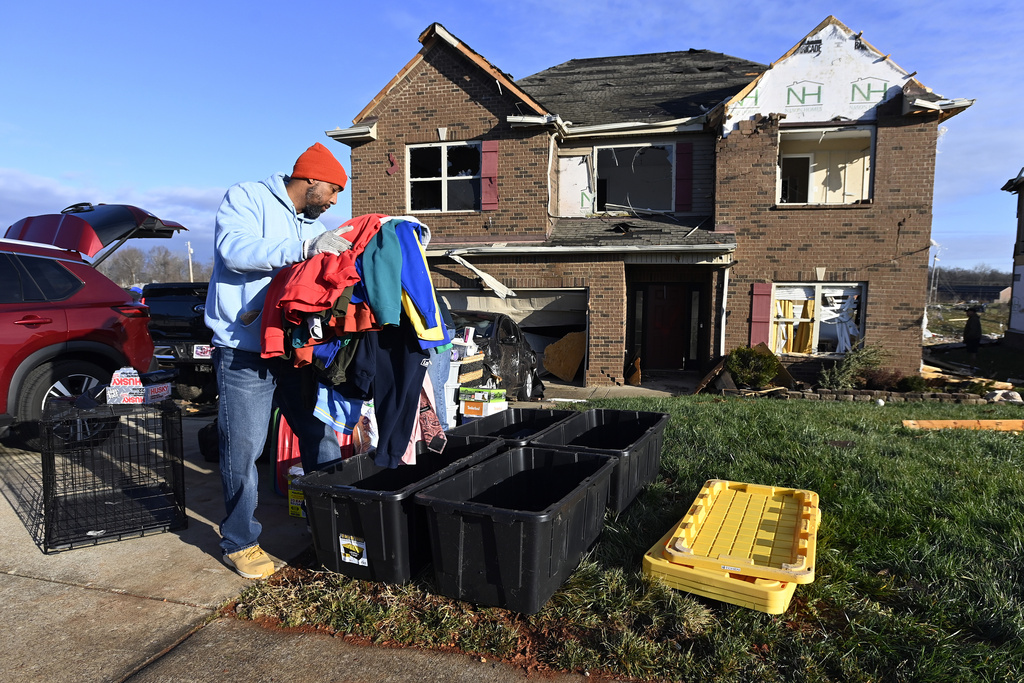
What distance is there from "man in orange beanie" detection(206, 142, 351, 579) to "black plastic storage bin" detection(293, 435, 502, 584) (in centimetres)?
39

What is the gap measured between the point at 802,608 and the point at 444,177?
12083mm

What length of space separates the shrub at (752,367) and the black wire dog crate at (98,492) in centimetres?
988

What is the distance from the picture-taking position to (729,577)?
2719mm

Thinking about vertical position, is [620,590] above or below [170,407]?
below

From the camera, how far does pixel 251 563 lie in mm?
3281

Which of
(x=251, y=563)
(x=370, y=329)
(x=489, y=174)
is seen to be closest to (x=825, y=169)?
(x=489, y=174)

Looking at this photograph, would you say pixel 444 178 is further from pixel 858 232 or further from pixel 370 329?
pixel 370 329

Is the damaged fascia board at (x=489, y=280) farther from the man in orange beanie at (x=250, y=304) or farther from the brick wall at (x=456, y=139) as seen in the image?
the man in orange beanie at (x=250, y=304)

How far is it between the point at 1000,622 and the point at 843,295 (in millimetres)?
11513

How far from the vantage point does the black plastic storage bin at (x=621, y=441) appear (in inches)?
144

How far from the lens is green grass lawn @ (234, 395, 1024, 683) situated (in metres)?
2.42

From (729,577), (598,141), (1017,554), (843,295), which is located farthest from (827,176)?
(729,577)

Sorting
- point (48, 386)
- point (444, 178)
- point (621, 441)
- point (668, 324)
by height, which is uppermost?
point (444, 178)

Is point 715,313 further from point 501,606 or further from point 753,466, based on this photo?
point 501,606
